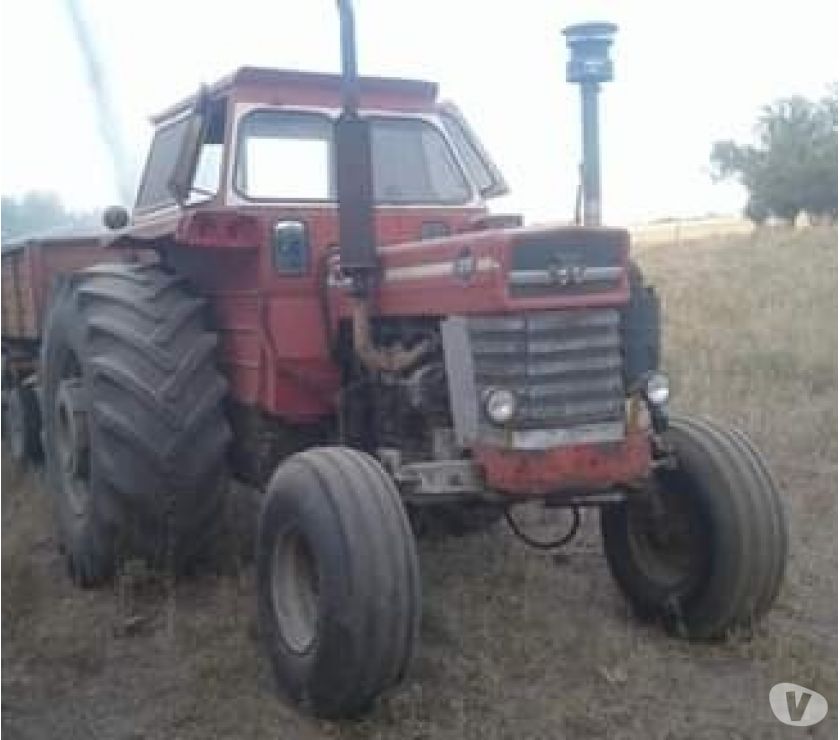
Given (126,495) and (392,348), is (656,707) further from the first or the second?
(126,495)

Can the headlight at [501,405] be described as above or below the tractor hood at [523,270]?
below

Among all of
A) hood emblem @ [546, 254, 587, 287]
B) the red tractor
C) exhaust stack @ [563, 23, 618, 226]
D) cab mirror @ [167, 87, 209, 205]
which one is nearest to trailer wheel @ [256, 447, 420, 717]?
the red tractor

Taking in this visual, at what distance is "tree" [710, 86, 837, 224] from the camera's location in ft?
124

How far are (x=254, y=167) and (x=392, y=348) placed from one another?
118 centimetres

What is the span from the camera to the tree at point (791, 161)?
124ft

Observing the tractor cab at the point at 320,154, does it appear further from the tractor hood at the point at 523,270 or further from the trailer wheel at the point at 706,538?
the trailer wheel at the point at 706,538

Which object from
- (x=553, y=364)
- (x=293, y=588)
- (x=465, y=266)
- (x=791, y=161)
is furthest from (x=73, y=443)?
(x=791, y=161)

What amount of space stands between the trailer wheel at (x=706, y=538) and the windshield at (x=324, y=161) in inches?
64.4

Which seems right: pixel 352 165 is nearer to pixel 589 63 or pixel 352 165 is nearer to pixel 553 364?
pixel 589 63

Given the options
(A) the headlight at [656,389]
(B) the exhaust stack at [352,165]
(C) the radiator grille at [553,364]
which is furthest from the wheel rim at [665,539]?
(B) the exhaust stack at [352,165]

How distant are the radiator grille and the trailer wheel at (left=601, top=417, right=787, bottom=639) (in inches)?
23.8

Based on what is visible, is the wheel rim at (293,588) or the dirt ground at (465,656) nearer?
the dirt ground at (465,656)

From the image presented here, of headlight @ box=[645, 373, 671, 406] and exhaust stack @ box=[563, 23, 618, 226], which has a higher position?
exhaust stack @ box=[563, 23, 618, 226]

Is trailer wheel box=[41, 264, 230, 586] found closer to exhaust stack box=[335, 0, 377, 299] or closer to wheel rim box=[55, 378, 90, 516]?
wheel rim box=[55, 378, 90, 516]
